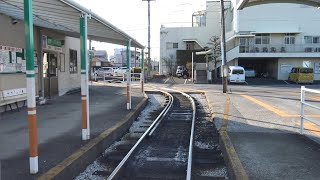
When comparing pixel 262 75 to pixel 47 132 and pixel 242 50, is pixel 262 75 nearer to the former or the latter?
pixel 242 50

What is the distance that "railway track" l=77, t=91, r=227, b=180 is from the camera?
293 inches

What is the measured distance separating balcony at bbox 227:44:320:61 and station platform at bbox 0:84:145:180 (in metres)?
38.3

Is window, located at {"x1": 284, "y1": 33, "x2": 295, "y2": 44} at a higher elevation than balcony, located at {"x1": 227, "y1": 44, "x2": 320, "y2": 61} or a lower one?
higher

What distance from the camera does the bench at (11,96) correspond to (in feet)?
42.2

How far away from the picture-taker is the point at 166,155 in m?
9.09

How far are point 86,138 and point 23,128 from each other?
226cm

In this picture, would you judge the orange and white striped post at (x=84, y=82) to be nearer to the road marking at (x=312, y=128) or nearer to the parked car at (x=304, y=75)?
the road marking at (x=312, y=128)

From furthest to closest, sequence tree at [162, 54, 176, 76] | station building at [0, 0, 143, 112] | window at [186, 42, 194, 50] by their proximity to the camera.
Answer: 1. window at [186, 42, 194, 50]
2. tree at [162, 54, 176, 76]
3. station building at [0, 0, 143, 112]

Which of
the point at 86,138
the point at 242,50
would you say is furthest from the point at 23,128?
the point at 242,50

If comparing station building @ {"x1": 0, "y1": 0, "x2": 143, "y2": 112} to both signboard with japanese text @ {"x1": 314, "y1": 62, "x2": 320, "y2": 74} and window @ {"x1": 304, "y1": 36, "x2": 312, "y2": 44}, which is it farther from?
window @ {"x1": 304, "y1": 36, "x2": 312, "y2": 44}

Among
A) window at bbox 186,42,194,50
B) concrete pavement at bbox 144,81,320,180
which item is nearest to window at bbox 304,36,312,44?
window at bbox 186,42,194,50

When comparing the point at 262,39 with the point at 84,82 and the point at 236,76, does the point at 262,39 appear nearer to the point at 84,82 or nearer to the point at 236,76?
the point at 236,76

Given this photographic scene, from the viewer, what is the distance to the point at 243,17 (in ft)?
177

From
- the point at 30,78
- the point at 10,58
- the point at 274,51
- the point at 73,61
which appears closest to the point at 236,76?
the point at 274,51
